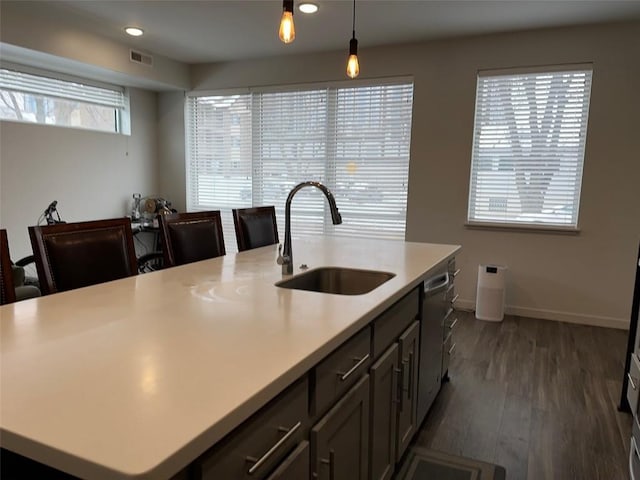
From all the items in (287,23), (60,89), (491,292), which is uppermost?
(60,89)

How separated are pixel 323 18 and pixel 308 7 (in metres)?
0.33

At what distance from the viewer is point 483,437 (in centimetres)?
228

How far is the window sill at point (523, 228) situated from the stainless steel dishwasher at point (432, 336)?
2.00m

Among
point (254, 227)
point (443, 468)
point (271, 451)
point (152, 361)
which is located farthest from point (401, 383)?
point (254, 227)

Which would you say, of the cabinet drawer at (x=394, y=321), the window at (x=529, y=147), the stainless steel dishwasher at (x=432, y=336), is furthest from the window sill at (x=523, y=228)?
the cabinet drawer at (x=394, y=321)

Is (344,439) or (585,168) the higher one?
(585,168)

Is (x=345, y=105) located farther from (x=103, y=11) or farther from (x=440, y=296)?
(x=440, y=296)

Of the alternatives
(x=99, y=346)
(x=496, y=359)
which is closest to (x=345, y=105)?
(x=496, y=359)

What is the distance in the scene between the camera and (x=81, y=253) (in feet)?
6.17

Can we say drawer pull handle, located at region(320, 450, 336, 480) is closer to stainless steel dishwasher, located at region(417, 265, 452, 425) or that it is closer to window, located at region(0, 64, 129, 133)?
stainless steel dishwasher, located at region(417, 265, 452, 425)

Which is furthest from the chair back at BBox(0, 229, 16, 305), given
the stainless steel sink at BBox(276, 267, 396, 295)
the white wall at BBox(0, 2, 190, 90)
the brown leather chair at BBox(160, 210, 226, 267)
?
the white wall at BBox(0, 2, 190, 90)

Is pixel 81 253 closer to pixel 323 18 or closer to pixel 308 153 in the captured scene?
pixel 323 18

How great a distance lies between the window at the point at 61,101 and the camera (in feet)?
14.0

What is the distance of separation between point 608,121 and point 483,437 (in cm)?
314
